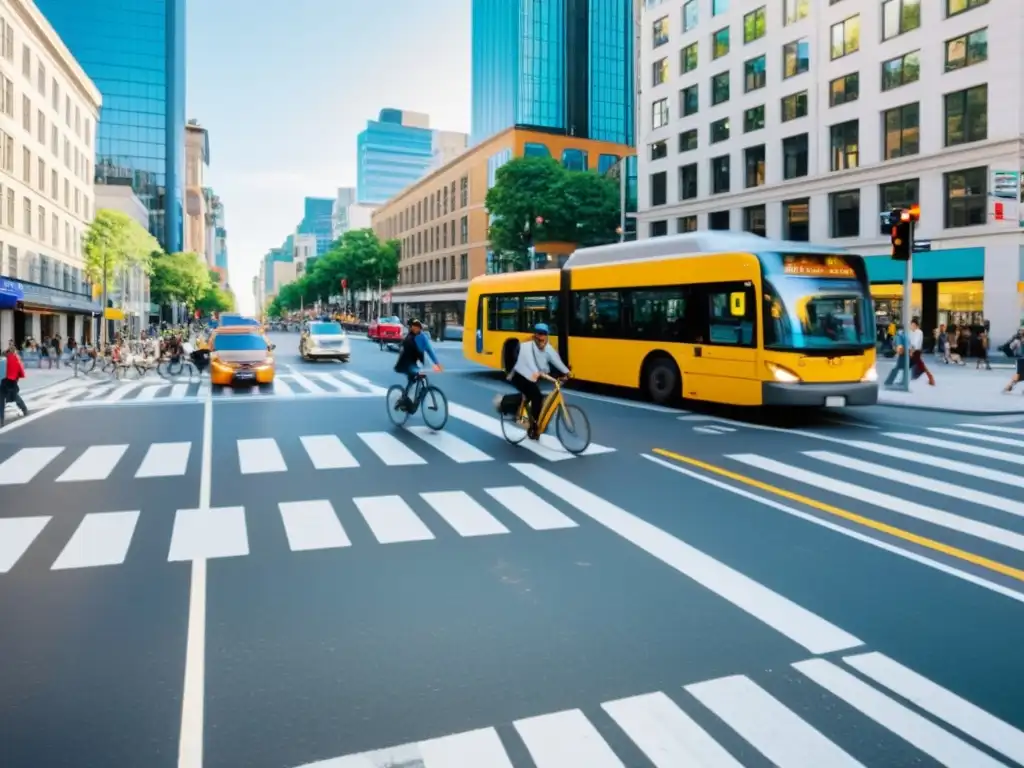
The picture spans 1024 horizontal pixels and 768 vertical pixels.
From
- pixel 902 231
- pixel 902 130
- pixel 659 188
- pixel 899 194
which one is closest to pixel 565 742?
pixel 902 231

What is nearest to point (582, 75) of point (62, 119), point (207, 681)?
point (62, 119)

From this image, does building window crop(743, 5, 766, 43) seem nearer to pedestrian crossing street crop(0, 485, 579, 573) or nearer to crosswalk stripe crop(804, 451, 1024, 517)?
crosswalk stripe crop(804, 451, 1024, 517)

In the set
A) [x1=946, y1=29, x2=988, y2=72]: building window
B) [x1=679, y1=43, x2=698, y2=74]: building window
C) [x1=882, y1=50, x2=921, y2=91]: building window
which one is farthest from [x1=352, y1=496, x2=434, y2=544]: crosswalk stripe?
[x1=679, y1=43, x2=698, y2=74]: building window

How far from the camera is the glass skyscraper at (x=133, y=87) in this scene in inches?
4963

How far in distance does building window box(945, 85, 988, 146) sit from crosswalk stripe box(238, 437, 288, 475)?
34.6 m

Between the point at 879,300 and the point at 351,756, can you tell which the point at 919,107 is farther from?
the point at 351,756

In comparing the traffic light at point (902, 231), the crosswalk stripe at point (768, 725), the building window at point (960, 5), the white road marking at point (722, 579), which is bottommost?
the crosswalk stripe at point (768, 725)

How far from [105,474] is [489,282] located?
17.0m

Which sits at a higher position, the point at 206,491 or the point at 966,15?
the point at 966,15

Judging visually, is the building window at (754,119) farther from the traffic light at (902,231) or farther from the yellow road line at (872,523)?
the yellow road line at (872,523)

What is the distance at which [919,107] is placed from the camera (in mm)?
38312

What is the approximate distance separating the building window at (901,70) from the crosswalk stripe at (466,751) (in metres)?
42.3

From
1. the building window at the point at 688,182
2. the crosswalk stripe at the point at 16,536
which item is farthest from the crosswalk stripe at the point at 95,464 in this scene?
the building window at the point at 688,182

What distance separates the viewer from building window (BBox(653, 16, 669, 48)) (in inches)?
2186
